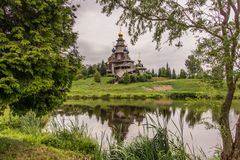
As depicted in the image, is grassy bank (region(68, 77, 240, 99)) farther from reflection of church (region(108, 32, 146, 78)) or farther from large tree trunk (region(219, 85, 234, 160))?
large tree trunk (region(219, 85, 234, 160))

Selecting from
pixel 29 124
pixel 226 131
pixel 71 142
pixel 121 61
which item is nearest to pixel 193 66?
pixel 226 131

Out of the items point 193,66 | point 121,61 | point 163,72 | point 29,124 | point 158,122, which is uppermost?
point 121,61

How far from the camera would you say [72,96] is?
70.6m

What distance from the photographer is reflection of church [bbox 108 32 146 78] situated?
320 feet

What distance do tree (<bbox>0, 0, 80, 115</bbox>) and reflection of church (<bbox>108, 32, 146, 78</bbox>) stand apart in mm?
85856

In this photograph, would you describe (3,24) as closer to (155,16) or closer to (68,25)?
(68,25)

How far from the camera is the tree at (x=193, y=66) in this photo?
8.90 meters

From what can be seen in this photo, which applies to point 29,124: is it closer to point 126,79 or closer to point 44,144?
point 44,144

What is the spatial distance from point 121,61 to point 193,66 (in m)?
88.9

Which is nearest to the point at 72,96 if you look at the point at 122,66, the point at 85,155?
the point at 122,66

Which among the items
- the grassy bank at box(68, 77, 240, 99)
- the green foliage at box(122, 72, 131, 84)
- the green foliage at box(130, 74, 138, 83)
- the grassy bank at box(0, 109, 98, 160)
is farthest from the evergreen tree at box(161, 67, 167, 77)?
the grassy bank at box(0, 109, 98, 160)

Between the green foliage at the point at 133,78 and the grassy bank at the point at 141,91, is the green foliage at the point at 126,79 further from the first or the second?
the grassy bank at the point at 141,91

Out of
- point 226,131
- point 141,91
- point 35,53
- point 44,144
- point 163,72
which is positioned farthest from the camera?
point 163,72

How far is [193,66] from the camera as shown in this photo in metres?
9.16
